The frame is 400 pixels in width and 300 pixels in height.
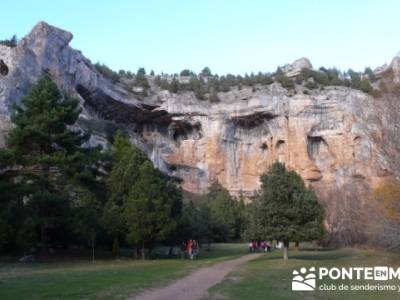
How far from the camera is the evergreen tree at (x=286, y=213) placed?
3047 centimetres

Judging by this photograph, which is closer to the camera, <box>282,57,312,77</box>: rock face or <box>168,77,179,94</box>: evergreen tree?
<box>168,77,179,94</box>: evergreen tree

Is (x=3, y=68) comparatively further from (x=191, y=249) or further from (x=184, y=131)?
(x=184, y=131)

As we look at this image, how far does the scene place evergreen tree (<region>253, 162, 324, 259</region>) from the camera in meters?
30.5

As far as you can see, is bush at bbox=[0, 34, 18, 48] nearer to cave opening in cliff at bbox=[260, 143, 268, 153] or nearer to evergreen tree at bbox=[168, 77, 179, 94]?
evergreen tree at bbox=[168, 77, 179, 94]

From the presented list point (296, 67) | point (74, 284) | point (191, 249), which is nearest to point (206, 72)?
point (296, 67)

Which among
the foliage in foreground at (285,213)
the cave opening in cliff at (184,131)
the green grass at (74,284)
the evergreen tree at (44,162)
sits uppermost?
the cave opening in cliff at (184,131)

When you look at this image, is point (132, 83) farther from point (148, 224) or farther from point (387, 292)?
point (387, 292)

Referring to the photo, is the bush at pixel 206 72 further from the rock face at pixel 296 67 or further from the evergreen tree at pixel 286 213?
the evergreen tree at pixel 286 213

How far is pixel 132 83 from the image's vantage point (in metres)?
91.4

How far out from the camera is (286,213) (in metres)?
30.5

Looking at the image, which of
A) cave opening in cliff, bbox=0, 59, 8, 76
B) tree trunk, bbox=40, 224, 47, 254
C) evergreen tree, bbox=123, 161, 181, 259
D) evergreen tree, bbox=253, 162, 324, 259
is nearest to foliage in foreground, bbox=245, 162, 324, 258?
evergreen tree, bbox=253, 162, 324, 259

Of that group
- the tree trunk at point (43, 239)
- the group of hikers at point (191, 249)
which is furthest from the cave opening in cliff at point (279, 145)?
the tree trunk at point (43, 239)

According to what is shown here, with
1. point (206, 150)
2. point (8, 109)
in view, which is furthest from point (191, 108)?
point (8, 109)

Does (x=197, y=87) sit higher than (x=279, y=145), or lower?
higher
